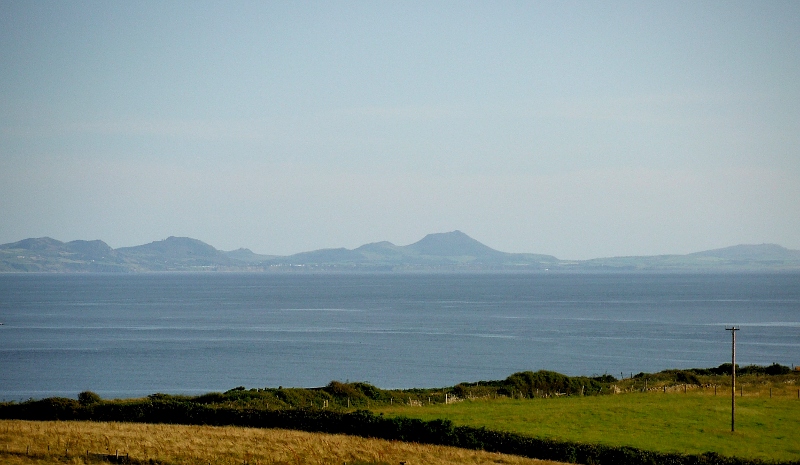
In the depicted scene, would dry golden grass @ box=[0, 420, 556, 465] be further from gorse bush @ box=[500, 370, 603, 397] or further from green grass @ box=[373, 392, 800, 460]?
gorse bush @ box=[500, 370, 603, 397]

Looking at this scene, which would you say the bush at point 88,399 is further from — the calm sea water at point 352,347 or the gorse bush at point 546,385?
the gorse bush at point 546,385

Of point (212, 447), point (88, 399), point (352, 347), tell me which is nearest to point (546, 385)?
point (212, 447)

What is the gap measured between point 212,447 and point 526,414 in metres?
21.0

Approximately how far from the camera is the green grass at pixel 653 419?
4281 cm

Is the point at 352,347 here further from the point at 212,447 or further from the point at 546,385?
the point at 212,447

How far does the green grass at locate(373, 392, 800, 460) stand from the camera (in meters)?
42.8

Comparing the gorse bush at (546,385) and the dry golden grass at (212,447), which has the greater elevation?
the dry golden grass at (212,447)

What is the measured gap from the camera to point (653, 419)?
50.1 metres

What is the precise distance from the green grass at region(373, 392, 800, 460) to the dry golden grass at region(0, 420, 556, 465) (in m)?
7.17

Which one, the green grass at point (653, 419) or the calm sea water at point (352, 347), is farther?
the calm sea water at point (352, 347)

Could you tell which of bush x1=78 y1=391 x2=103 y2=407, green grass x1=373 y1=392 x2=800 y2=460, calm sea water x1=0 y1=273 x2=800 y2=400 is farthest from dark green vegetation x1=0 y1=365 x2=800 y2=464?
calm sea water x1=0 y1=273 x2=800 y2=400

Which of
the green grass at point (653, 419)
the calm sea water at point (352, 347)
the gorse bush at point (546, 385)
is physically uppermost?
the green grass at point (653, 419)

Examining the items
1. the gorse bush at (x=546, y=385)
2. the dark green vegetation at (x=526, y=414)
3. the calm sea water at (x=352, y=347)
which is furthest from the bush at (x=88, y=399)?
the gorse bush at (x=546, y=385)

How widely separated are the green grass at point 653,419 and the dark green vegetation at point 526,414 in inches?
2.5
